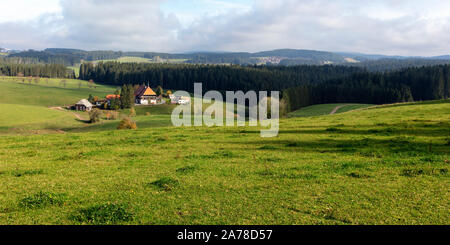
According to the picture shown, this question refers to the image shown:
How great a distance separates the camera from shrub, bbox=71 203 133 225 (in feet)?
29.2

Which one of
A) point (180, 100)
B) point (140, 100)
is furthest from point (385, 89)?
point (140, 100)

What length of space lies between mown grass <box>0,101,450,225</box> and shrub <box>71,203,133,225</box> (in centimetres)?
3

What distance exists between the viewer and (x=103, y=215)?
30.1ft

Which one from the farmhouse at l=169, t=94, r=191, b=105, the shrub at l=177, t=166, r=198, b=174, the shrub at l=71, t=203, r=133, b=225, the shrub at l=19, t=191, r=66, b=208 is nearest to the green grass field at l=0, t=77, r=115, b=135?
the farmhouse at l=169, t=94, r=191, b=105

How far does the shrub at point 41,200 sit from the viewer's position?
10189mm

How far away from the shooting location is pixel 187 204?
10281mm

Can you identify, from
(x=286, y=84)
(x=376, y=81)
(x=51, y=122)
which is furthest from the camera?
(x=286, y=84)

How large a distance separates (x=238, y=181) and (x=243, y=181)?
21cm

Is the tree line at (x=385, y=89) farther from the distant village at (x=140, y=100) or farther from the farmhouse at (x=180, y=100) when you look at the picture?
the distant village at (x=140, y=100)

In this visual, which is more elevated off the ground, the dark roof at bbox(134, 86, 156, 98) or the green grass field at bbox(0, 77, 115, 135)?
the dark roof at bbox(134, 86, 156, 98)

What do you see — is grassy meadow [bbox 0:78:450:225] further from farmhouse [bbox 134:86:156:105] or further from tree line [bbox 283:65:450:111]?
farmhouse [bbox 134:86:156:105]
